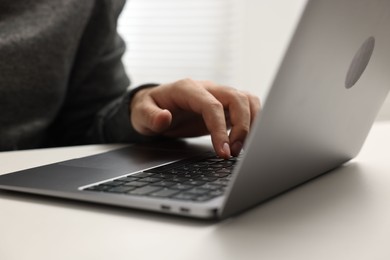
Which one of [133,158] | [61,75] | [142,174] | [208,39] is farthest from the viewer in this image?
[208,39]

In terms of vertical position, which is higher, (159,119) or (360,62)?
(360,62)

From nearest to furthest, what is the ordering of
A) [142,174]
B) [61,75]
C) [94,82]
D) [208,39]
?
1. [142,174]
2. [61,75]
3. [94,82]
4. [208,39]

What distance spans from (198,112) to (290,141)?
26 centimetres

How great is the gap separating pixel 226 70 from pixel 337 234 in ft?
4.48

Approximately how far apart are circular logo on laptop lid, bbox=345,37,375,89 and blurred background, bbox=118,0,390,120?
1053 millimetres

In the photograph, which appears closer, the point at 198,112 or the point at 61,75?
the point at 198,112

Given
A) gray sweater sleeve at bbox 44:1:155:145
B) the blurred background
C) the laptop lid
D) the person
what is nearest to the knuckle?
the person

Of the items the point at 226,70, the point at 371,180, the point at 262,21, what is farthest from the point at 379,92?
the point at 226,70

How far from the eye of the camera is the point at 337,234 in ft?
1.04

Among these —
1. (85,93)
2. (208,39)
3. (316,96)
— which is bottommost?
(85,93)

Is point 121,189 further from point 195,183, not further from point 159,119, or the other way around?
point 159,119

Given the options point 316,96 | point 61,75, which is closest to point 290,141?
point 316,96

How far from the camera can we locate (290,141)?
0.37 m

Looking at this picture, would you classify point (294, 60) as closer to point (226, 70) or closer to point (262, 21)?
point (262, 21)
